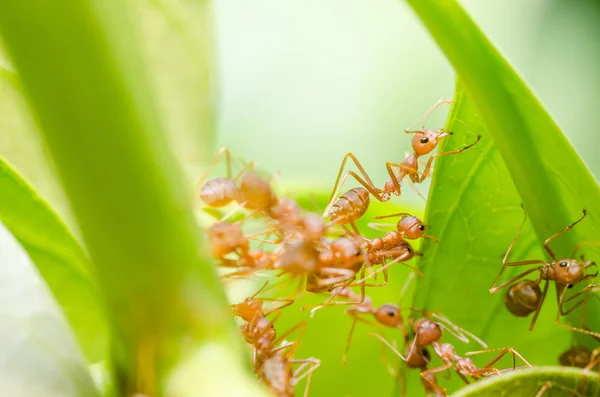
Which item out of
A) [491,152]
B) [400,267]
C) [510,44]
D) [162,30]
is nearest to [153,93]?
[491,152]

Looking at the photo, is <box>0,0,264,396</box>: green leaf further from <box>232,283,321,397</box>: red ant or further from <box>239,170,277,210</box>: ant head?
<box>239,170,277,210</box>: ant head

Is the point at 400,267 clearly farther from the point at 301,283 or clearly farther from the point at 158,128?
the point at 158,128

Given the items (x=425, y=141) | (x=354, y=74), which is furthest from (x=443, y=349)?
(x=354, y=74)

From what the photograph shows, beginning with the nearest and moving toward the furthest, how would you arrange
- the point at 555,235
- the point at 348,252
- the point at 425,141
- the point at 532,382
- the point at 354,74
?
the point at 532,382, the point at 555,235, the point at 348,252, the point at 425,141, the point at 354,74

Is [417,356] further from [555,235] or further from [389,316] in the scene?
[555,235]

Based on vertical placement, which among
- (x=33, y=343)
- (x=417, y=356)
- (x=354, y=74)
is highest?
(x=354, y=74)

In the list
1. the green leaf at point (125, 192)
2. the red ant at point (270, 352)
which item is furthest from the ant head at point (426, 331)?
the green leaf at point (125, 192)

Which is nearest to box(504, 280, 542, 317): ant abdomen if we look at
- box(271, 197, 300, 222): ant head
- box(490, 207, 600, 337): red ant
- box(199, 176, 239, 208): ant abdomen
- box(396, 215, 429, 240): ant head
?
box(490, 207, 600, 337): red ant
